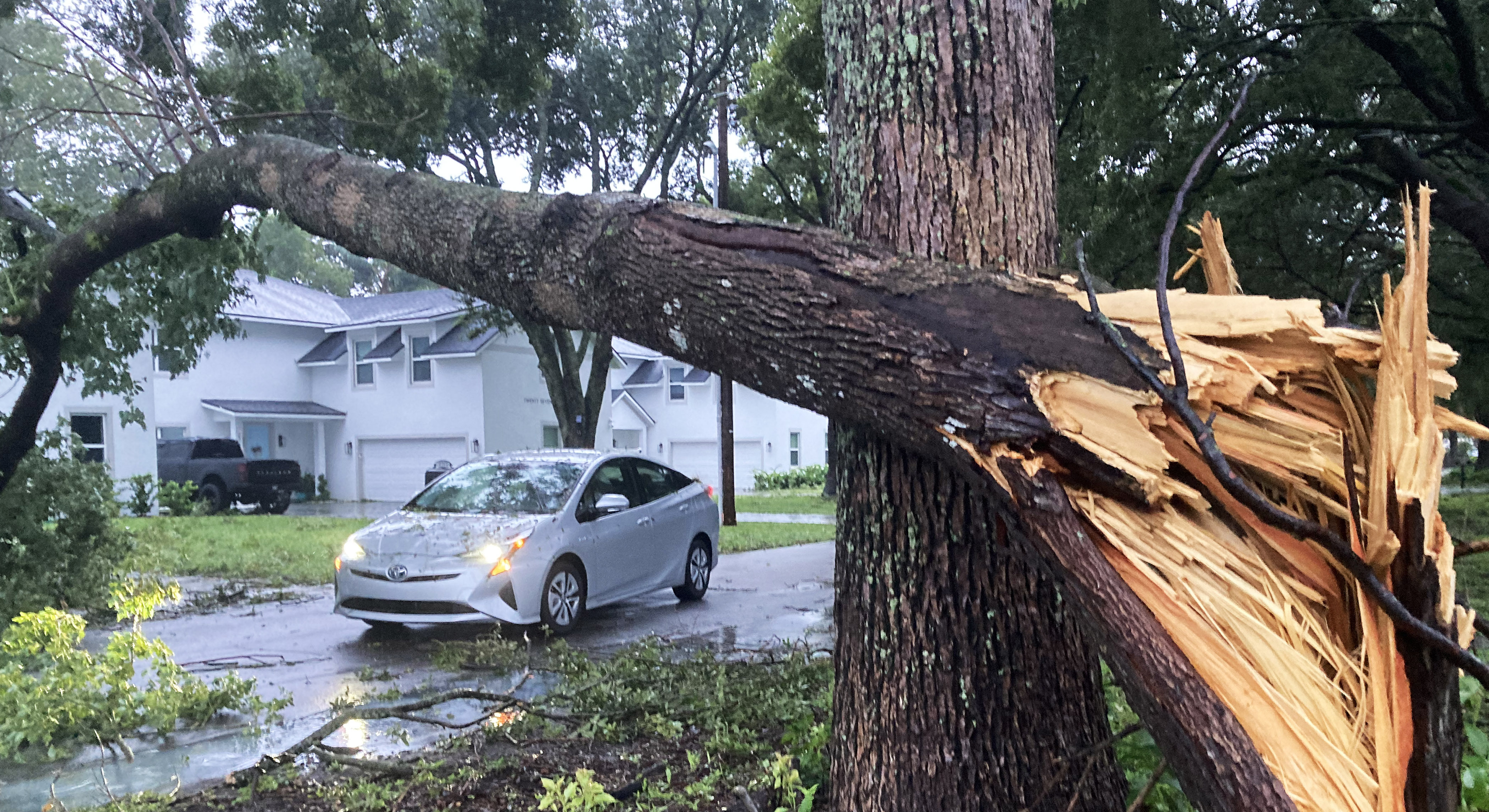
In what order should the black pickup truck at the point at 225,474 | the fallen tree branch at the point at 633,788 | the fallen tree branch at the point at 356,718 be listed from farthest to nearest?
the black pickup truck at the point at 225,474 → the fallen tree branch at the point at 356,718 → the fallen tree branch at the point at 633,788

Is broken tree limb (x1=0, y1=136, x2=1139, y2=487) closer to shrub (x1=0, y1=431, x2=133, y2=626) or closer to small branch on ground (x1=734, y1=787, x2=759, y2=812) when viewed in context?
small branch on ground (x1=734, y1=787, x2=759, y2=812)

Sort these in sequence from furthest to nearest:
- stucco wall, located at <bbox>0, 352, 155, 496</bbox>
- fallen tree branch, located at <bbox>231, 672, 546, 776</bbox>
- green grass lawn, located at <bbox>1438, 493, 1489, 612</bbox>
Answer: stucco wall, located at <bbox>0, 352, 155, 496</bbox>, green grass lawn, located at <bbox>1438, 493, 1489, 612</bbox>, fallen tree branch, located at <bbox>231, 672, 546, 776</bbox>

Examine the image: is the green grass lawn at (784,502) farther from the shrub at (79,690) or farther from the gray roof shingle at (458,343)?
the shrub at (79,690)

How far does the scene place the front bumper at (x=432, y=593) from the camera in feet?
26.3

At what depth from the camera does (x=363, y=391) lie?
30.9 m

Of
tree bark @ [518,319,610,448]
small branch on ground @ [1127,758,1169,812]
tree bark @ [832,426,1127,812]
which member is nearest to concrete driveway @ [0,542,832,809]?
tree bark @ [832,426,1127,812]

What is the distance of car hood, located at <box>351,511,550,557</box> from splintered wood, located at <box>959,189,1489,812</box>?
6671mm

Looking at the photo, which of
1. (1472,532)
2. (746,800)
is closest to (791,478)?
(1472,532)

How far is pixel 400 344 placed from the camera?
30.1 m

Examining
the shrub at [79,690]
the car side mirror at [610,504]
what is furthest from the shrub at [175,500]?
the shrub at [79,690]

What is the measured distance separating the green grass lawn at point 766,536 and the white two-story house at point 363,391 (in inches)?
418

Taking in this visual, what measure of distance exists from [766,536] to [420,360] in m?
15.6

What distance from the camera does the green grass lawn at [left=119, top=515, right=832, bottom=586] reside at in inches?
504

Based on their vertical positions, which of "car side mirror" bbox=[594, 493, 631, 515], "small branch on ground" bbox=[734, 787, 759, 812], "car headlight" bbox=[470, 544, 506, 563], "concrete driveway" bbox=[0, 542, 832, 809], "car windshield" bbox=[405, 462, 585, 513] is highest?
"car windshield" bbox=[405, 462, 585, 513]
